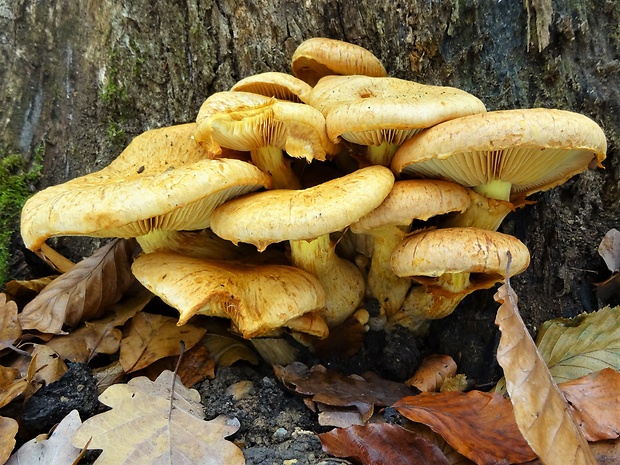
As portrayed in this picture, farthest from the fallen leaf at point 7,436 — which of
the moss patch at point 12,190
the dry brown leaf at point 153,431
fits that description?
the moss patch at point 12,190

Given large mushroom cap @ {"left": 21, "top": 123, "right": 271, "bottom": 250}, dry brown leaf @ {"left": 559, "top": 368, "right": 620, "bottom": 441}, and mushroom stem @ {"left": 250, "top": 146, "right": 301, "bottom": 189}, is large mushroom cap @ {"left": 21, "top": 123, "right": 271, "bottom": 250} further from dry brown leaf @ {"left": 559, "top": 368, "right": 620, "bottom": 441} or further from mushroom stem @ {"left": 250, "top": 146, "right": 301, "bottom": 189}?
dry brown leaf @ {"left": 559, "top": 368, "right": 620, "bottom": 441}

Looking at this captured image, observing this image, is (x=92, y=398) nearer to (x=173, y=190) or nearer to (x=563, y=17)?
(x=173, y=190)

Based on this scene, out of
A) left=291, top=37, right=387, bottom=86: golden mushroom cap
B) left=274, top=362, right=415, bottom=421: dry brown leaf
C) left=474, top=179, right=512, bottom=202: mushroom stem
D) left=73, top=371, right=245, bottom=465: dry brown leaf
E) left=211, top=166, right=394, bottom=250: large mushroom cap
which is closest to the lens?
left=73, top=371, right=245, bottom=465: dry brown leaf

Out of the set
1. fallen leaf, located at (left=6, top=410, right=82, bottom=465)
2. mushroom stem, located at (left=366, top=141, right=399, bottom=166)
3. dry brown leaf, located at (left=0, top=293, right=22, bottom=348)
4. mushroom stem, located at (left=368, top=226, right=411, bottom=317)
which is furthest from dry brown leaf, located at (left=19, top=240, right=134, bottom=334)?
mushroom stem, located at (left=366, top=141, right=399, bottom=166)

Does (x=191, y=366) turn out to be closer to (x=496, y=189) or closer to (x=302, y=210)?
(x=302, y=210)

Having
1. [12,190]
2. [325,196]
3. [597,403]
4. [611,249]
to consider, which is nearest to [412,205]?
[325,196]

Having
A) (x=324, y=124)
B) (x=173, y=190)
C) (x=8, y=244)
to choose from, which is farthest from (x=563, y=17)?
(x=8, y=244)
